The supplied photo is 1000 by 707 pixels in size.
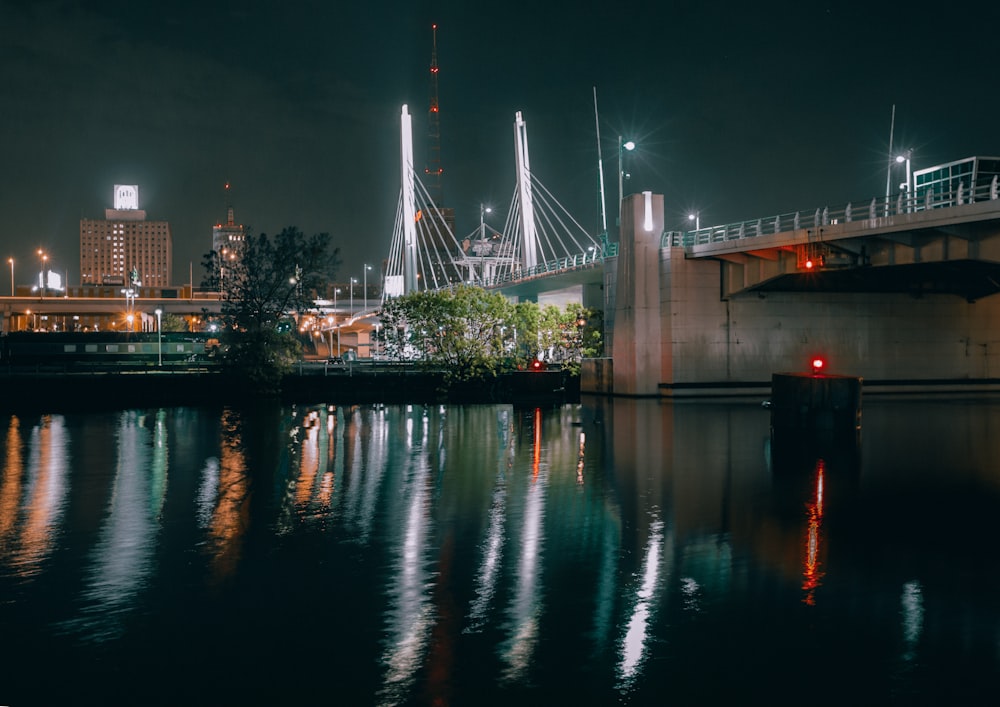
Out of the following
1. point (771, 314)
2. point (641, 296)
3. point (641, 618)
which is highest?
point (641, 296)

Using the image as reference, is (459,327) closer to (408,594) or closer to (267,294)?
(267,294)

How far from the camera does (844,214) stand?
4550cm

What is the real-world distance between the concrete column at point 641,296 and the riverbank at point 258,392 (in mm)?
3645

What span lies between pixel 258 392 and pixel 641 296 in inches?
858

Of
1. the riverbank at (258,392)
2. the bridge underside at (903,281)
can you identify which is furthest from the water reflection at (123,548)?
the bridge underside at (903,281)

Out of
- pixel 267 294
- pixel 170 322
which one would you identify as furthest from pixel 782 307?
pixel 170 322

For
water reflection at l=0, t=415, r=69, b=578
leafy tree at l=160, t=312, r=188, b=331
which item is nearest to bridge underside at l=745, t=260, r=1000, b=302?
water reflection at l=0, t=415, r=69, b=578

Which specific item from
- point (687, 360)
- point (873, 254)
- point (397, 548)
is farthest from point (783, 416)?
point (397, 548)

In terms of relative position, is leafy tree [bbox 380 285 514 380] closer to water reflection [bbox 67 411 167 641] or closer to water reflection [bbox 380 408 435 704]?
water reflection [bbox 67 411 167 641]

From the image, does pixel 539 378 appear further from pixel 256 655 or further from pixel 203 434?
pixel 256 655

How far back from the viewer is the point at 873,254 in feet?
148

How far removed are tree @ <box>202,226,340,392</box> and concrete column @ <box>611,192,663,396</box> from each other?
1750cm

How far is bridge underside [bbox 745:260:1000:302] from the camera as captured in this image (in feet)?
166

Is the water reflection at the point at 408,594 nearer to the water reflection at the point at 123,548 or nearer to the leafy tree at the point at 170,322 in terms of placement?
the water reflection at the point at 123,548
